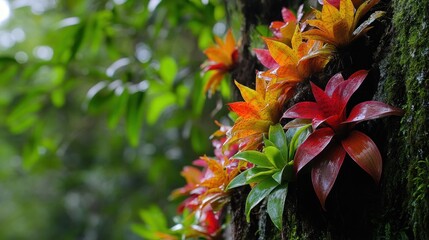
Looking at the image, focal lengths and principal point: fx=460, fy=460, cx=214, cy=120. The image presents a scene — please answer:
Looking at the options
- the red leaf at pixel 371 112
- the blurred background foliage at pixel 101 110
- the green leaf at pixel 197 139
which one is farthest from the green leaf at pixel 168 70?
the red leaf at pixel 371 112

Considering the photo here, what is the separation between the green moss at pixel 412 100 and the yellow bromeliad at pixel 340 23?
5 centimetres

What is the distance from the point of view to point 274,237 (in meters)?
0.81

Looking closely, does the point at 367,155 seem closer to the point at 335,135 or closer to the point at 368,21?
the point at 335,135

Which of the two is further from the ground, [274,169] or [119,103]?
[274,169]

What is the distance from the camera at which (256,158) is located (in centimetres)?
72

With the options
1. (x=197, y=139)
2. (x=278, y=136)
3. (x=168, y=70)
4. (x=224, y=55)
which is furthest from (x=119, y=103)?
(x=278, y=136)

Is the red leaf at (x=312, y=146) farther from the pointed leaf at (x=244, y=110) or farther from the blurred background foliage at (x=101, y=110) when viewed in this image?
the blurred background foliage at (x=101, y=110)

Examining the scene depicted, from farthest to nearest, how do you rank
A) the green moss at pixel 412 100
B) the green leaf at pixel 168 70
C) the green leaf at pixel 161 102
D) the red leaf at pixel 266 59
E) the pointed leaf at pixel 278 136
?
the green leaf at pixel 161 102 → the green leaf at pixel 168 70 → the red leaf at pixel 266 59 → the pointed leaf at pixel 278 136 → the green moss at pixel 412 100

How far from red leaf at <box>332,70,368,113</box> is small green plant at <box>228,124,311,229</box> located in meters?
0.06

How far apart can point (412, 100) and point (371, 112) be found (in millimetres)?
61

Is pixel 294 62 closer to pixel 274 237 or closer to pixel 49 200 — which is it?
pixel 274 237

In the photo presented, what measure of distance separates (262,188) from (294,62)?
0.21 meters

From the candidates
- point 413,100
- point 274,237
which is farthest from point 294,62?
point 274,237

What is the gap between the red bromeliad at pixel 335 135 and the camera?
636 mm
